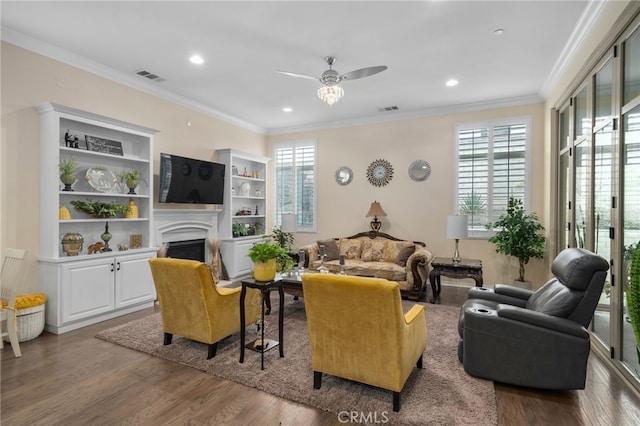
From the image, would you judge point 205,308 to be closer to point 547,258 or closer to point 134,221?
point 134,221

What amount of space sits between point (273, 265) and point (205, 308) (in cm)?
72

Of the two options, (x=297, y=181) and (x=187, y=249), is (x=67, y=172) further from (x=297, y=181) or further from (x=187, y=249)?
(x=297, y=181)

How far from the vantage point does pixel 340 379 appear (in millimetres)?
2672

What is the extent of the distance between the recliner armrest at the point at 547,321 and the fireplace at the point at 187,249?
4.76 m

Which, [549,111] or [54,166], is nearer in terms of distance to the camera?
[54,166]

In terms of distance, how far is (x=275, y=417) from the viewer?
2.22 meters

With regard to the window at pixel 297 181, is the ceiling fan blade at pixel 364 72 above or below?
above

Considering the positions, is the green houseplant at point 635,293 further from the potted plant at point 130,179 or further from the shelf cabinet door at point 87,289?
the potted plant at point 130,179

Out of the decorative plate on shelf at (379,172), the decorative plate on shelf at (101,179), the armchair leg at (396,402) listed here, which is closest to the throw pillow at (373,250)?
the decorative plate on shelf at (379,172)

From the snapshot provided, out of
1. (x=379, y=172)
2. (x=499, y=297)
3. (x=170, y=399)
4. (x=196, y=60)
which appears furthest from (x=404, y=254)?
(x=196, y=60)

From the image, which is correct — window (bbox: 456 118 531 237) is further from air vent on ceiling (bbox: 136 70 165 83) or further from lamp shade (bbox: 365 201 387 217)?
air vent on ceiling (bbox: 136 70 165 83)

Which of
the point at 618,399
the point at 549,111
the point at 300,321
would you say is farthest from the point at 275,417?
the point at 549,111

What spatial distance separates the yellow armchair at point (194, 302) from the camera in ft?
9.65

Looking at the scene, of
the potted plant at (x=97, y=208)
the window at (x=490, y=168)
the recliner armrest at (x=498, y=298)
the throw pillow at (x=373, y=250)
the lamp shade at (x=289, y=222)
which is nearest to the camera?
the recliner armrest at (x=498, y=298)
